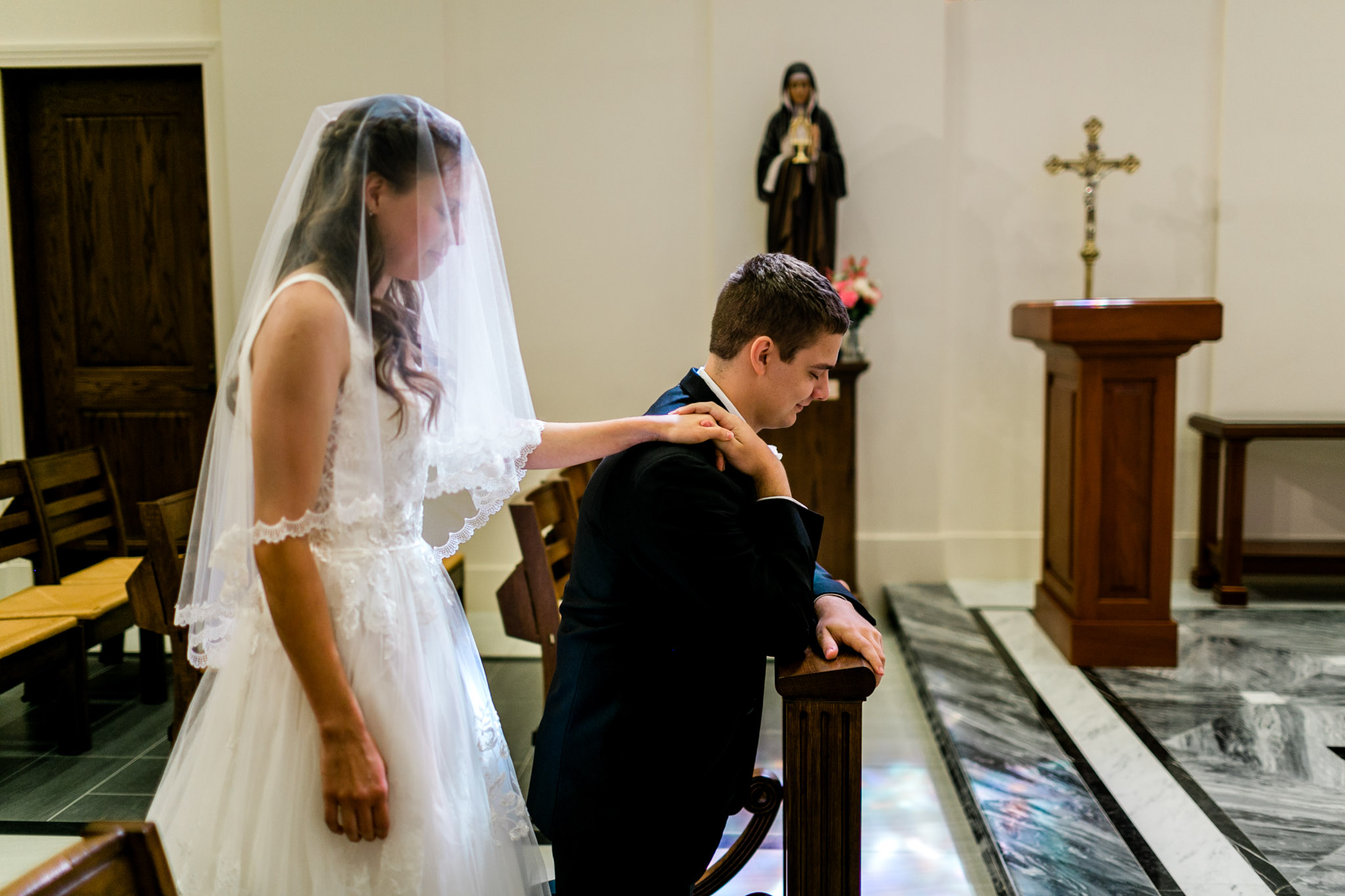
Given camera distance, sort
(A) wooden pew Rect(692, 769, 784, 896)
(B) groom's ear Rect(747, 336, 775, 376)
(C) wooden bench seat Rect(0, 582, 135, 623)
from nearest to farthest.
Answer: (B) groom's ear Rect(747, 336, 775, 376)
(A) wooden pew Rect(692, 769, 784, 896)
(C) wooden bench seat Rect(0, 582, 135, 623)

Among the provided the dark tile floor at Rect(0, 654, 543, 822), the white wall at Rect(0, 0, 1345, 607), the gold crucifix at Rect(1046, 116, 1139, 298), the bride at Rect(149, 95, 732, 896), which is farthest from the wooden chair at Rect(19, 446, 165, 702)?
the gold crucifix at Rect(1046, 116, 1139, 298)

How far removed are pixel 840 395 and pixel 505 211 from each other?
1978 mm

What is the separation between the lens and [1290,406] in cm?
526

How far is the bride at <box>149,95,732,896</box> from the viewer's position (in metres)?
1.33

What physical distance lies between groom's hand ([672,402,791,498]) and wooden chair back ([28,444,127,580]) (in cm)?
333

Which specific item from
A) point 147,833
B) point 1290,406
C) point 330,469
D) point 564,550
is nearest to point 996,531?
point 1290,406

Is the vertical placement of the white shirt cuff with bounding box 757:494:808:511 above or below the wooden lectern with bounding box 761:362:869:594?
→ above

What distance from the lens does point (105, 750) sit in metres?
3.52

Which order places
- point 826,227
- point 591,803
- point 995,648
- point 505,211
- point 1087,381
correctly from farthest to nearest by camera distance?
point 505,211 < point 826,227 < point 995,648 < point 1087,381 < point 591,803

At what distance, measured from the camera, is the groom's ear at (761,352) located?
5.41ft

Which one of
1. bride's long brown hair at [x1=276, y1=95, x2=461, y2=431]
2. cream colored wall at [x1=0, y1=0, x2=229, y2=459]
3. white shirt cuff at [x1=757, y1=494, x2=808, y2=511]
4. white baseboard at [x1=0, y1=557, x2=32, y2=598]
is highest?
cream colored wall at [x1=0, y1=0, x2=229, y2=459]

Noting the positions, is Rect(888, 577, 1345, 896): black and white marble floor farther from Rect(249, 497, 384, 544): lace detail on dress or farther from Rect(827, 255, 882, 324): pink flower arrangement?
Rect(249, 497, 384, 544): lace detail on dress

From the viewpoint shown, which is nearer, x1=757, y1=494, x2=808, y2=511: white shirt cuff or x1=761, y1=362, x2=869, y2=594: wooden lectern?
x1=757, y1=494, x2=808, y2=511: white shirt cuff

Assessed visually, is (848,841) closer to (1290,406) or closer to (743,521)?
(743,521)
